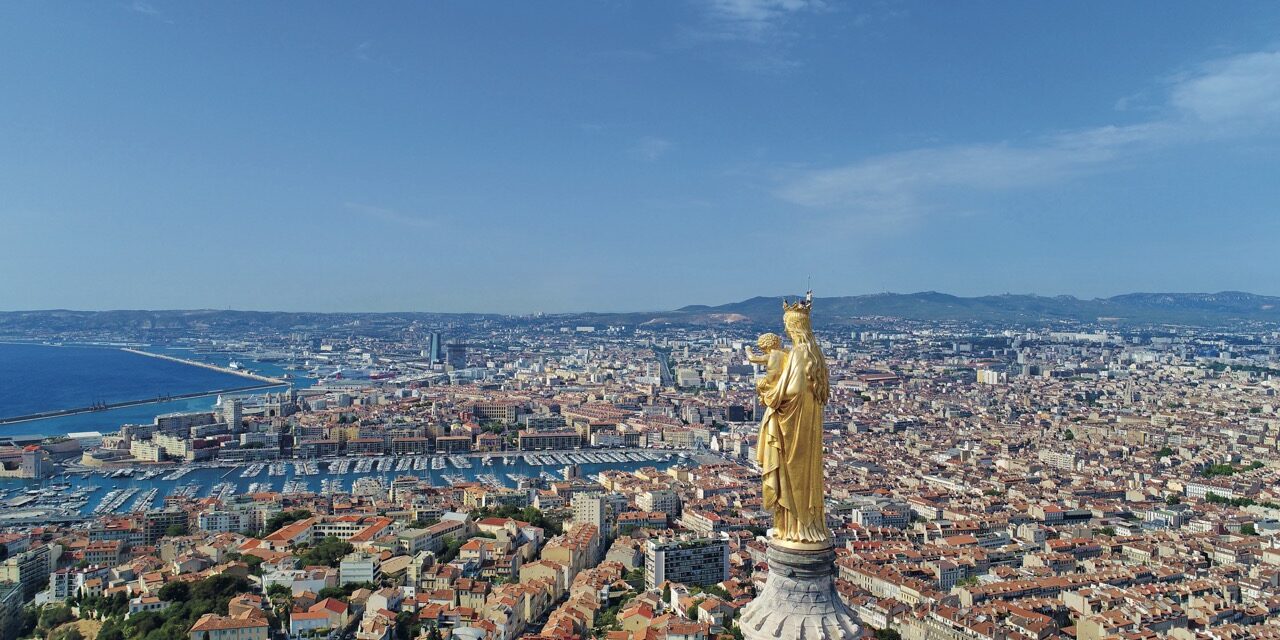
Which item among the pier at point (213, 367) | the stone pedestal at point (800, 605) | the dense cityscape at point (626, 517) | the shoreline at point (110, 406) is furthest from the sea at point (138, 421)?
the stone pedestal at point (800, 605)

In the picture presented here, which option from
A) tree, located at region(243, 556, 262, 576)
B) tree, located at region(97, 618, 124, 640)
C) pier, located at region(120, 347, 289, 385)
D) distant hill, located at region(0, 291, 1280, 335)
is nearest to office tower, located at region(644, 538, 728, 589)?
tree, located at region(243, 556, 262, 576)

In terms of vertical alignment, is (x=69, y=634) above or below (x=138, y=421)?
above

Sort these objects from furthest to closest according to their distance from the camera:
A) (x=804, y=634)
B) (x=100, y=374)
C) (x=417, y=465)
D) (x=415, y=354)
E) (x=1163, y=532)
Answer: (x=415, y=354)
(x=100, y=374)
(x=417, y=465)
(x=1163, y=532)
(x=804, y=634)

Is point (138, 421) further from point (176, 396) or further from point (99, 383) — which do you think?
point (99, 383)

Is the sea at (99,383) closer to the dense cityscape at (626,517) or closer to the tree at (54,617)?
the dense cityscape at (626,517)

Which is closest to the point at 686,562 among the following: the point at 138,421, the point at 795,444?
Answer: the point at 795,444

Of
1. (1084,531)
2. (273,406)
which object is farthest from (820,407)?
(273,406)

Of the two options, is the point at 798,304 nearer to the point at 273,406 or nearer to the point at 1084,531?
the point at 1084,531
